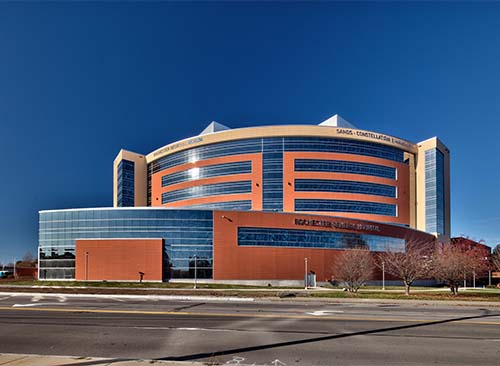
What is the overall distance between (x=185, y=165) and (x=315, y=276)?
38.8 meters

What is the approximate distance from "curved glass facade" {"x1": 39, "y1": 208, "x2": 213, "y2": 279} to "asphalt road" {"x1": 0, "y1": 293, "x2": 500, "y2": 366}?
3104 centimetres

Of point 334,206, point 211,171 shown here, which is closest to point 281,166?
point 334,206

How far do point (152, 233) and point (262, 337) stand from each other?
3977 centimetres

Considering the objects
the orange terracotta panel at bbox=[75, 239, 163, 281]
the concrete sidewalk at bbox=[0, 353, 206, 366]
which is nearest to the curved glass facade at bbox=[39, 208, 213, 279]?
the orange terracotta panel at bbox=[75, 239, 163, 281]

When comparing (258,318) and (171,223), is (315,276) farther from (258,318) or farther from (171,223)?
(258,318)

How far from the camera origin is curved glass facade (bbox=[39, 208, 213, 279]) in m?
48.7

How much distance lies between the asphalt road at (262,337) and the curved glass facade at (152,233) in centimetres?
3104

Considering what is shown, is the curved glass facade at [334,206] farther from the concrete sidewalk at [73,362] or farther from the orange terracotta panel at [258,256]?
the concrete sidewalk at [73,362]

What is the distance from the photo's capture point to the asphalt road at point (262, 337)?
31.1 ft

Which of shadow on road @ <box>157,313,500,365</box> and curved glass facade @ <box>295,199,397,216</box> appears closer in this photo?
shadow on road @ <box>157,313,500,365</box>

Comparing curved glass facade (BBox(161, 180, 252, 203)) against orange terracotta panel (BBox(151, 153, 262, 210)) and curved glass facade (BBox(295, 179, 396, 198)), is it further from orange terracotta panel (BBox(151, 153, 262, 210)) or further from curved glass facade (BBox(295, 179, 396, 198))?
curved glass facade (BBox(295, 179, 396, 198))

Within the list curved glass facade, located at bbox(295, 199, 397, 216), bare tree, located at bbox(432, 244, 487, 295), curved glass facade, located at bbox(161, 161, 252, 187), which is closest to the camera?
bare tree, located at bbox(432, 244, 487, 295)

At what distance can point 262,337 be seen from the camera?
38.9 feet

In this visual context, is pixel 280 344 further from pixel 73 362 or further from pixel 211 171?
pixel 211 171
